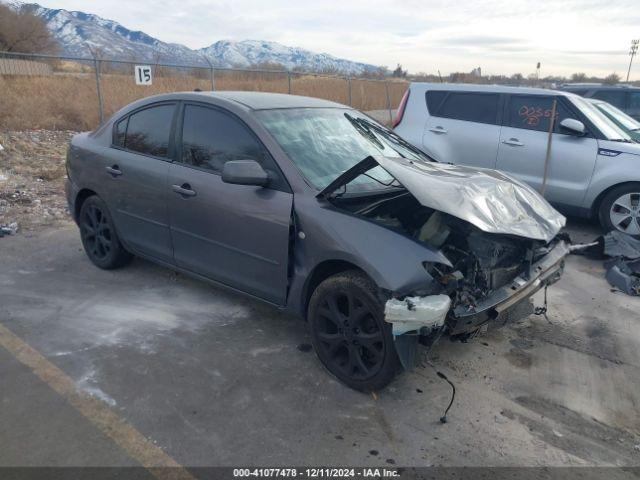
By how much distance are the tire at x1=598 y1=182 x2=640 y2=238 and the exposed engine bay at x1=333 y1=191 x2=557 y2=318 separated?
3578 millimetres

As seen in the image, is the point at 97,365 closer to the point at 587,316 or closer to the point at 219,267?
the point at 219,267

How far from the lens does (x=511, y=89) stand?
7.36 m

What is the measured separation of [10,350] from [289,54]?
206845 mm

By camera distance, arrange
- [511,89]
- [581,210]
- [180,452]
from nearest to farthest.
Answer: [180,452]
[581,210]
[511,89]

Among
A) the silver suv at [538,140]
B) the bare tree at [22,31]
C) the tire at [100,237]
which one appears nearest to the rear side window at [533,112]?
the silver suv at [538,140]

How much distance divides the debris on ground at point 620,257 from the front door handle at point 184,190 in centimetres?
351

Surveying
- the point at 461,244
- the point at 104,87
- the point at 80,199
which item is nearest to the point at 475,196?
the point at 461,244

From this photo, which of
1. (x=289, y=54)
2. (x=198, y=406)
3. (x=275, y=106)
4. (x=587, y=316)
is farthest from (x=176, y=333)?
(x=289, y=54)

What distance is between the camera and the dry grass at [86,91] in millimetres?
13711

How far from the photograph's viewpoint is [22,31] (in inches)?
1502

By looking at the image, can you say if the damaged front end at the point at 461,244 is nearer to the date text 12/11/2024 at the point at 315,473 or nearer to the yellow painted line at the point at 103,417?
the date text 12/11/2024 at the point at 315,473

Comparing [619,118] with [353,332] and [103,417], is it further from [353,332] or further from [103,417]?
[103,417]

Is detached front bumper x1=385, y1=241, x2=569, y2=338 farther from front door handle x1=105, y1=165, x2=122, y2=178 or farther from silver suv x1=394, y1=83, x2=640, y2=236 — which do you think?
silver suv x1=394, y1=83, x2=640, y2=236

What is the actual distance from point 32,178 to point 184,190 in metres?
6.05
